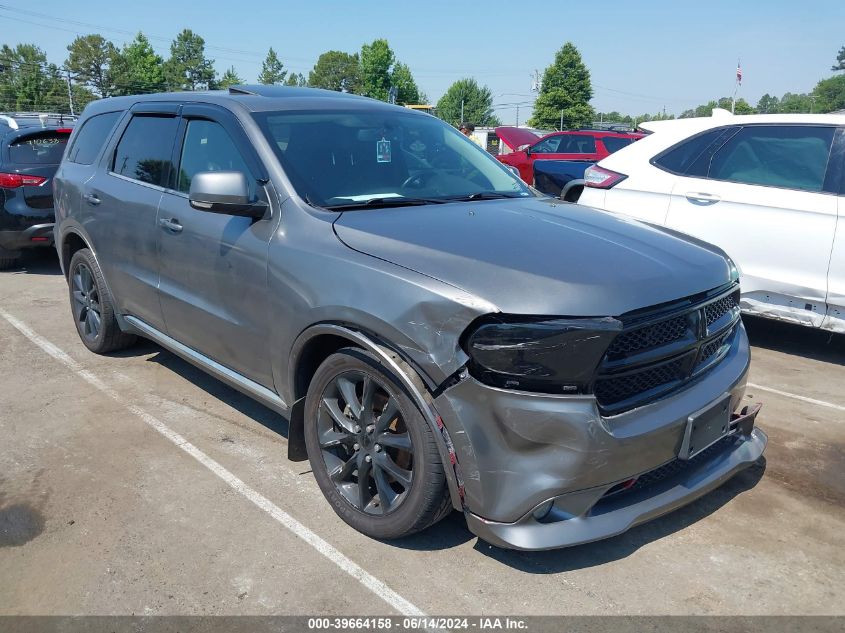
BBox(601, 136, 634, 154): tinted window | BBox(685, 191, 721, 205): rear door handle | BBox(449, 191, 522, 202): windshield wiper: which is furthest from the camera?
BBox(601, 136, 634, 154): tinted window

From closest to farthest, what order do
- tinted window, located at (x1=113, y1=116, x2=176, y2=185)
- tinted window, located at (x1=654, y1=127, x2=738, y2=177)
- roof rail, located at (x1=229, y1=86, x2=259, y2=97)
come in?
1. roof rail, located at (x1=229, y1=86, x2=259, y2=97)
2. tinted window, located at (x1=113, y1=116, x2=176, y2=185)
3. tinted window, located at (x1=654, y1=127, x2=738, y2=177)

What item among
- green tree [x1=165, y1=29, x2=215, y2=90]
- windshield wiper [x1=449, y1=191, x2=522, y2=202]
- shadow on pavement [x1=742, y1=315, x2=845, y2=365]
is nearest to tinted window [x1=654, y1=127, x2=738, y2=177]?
shadow on pavement [x1=742, y1=315, x2=845, y2=365]

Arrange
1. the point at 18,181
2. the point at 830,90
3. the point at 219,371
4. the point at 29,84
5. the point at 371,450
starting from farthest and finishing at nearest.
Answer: the point at 830,90 < the point at 29,84 < the point at 18,181 < the point at 219,371 < the point at 371,450

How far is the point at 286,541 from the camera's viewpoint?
9.82 feet

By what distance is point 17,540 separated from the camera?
9.91 feet

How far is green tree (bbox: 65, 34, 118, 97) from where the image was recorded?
3524 inches

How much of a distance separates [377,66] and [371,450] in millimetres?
99707

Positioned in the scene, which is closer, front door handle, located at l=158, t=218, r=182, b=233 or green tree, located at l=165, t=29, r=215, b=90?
front door handle, located at l=158, t=218, r=182, b=233

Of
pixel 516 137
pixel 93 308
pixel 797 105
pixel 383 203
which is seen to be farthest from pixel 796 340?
pixel 797 105

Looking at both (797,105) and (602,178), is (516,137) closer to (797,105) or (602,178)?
(602,178)

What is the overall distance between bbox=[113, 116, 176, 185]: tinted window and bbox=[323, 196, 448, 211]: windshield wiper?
1.48m

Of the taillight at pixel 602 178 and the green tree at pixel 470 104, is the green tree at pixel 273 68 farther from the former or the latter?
the taillight at pixel 602 178

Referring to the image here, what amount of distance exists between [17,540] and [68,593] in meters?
0.54

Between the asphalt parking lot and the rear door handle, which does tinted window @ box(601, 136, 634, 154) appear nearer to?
the rear door handle
